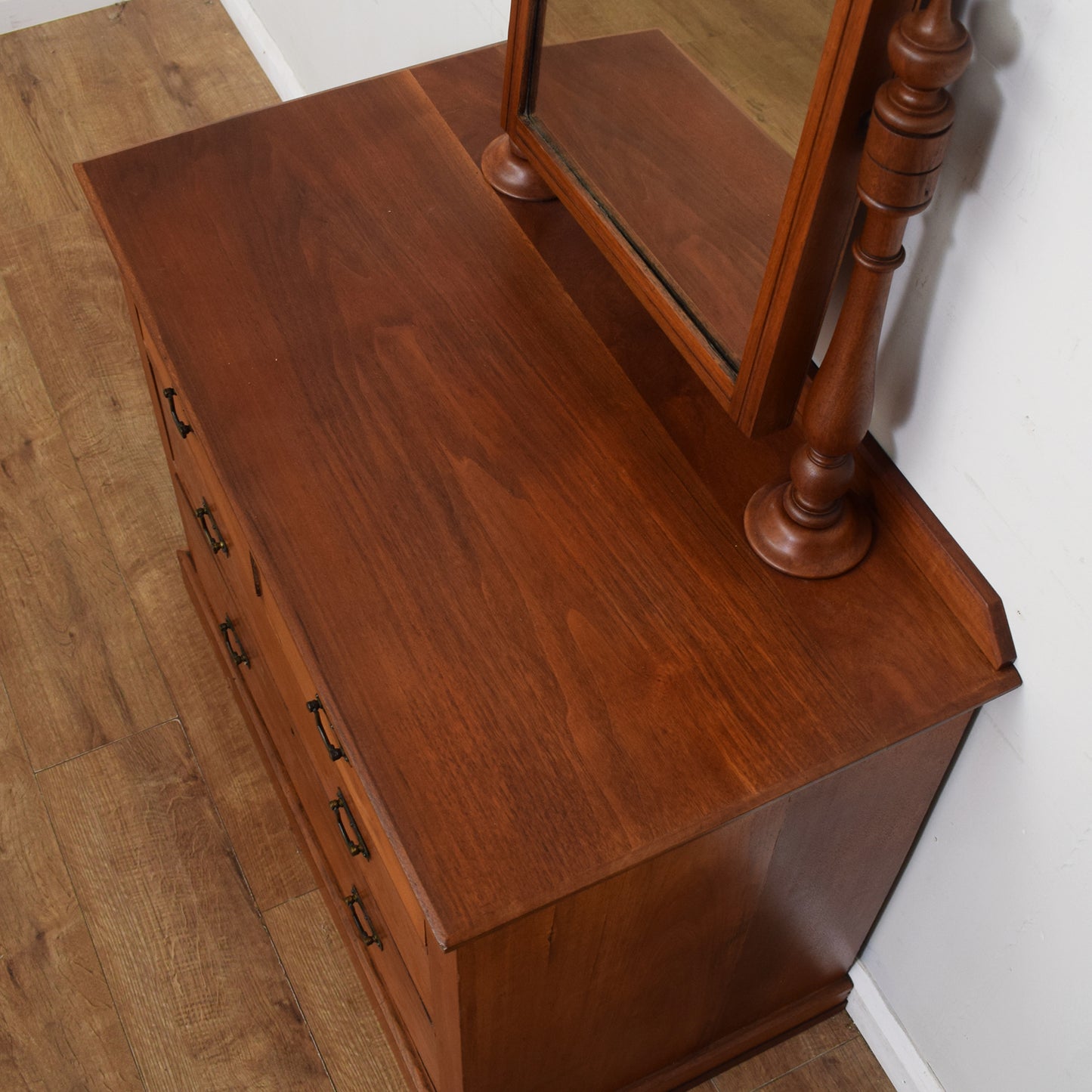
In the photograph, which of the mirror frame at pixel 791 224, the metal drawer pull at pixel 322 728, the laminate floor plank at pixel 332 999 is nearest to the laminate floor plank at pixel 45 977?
the laminate floor plank at pixel 332 999

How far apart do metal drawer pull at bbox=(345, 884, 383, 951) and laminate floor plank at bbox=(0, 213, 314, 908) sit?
0.21 m

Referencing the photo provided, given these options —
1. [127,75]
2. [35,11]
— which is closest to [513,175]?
[127,75]

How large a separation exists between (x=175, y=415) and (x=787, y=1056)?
3.48 feet

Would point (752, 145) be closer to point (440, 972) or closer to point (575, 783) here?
point (575, 783)

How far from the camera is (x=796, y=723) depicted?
95 centimetres

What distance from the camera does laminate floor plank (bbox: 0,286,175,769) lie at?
177cm

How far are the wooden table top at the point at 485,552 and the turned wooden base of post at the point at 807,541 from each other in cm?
1

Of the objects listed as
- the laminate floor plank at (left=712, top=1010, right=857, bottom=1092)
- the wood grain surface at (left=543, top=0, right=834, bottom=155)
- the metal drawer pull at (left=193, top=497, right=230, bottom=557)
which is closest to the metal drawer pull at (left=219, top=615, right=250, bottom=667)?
the metal drawer pull at (left=193, top=497, right=230, bottom=557)

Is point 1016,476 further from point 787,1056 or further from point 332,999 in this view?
point 332,999

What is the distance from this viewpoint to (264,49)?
2705mm

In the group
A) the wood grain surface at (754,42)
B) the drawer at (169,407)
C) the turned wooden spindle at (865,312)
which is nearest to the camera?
the turned wooden spindle at (865,312)

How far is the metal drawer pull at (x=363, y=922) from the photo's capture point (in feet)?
4.58

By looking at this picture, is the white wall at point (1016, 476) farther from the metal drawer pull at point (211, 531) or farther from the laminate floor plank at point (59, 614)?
the laminate floor plank at point (59, 614)

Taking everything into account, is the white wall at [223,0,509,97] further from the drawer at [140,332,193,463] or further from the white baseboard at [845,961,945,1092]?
the white baseboard at [845,961,945,1092]
